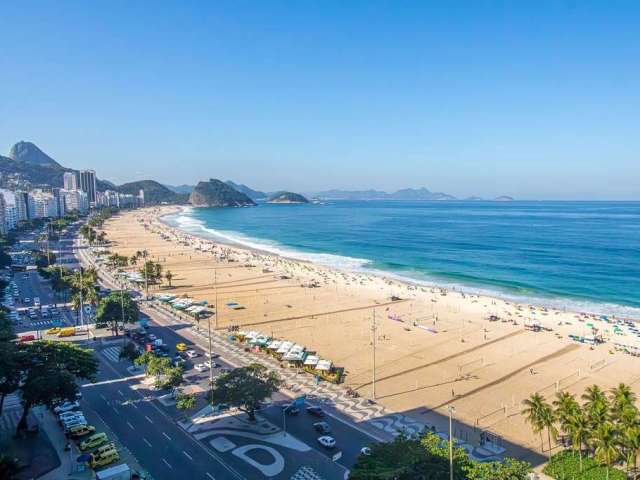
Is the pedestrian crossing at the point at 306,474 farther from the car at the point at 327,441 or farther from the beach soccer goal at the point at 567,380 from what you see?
the beach soccer goal at the point at 567,380

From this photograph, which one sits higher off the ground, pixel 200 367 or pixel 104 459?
pixel 104 459

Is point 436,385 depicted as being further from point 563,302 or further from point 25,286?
point 25,286

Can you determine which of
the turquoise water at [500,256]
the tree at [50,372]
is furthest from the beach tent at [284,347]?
the turquoise water at [500,256]

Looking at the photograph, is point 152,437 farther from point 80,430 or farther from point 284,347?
point 284,347

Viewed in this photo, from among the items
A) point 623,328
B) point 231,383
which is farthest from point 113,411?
point 623,328

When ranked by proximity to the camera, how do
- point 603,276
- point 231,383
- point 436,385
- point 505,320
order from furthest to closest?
point 603,276 < point 505,320 < point 436,385 < point 231,383

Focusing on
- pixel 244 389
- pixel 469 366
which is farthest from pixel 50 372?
pixel 469 366
